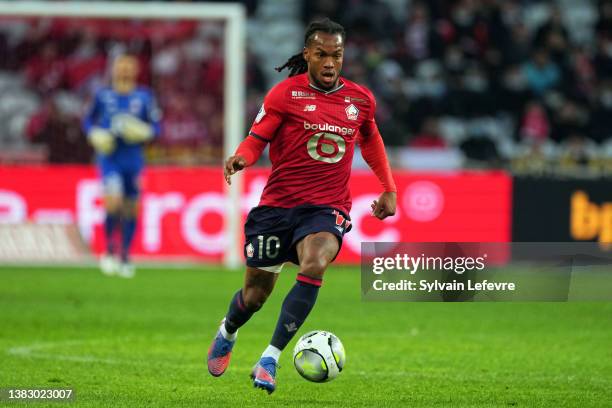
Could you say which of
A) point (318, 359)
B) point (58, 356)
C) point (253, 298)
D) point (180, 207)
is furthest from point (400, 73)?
point (318, 359)

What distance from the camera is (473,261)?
7125 millimetres

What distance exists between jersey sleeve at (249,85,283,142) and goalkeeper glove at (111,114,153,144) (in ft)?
25.8

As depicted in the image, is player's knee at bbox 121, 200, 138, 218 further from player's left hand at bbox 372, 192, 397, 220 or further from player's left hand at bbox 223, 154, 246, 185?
player's left hand at bbox 223, 154, 246, 185

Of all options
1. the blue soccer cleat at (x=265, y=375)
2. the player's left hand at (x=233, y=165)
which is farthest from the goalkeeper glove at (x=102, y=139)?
the blue soccer cleat at (x=265, y=375)

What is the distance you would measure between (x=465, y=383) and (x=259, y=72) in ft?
39.4

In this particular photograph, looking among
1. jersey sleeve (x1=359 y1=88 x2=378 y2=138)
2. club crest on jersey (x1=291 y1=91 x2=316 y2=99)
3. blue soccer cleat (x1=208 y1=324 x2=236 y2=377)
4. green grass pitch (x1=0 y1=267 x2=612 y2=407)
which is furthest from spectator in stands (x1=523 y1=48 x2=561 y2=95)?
blue soccer cleat (x1=208 y1=324 x2=236 y2=377)

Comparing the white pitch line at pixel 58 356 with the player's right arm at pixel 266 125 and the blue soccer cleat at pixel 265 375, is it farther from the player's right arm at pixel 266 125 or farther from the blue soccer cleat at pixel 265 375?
the player's right arm at pixel 266 125

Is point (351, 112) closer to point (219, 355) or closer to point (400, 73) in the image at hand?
point (219, 355)

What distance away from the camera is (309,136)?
7059 mm

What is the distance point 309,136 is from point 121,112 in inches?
317

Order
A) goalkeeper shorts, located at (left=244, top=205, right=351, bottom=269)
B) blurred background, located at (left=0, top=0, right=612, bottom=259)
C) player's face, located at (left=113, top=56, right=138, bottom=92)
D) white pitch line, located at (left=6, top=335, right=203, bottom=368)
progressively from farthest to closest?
blurred background, located at (left=0, top=0, right=612, bottom=259) < player's face, located at (left=113, top=56, right=138, bottom=92) < white pitch line, located at (left=6, top=335, right=203, bottom=368) < goalkeeper shorts, located at (left=244, top=205, right=351, bottom=269)

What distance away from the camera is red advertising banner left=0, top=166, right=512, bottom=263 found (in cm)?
1623

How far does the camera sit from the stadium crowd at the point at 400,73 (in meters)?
16.6

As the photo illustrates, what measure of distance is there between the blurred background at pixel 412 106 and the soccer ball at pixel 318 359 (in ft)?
31.3
